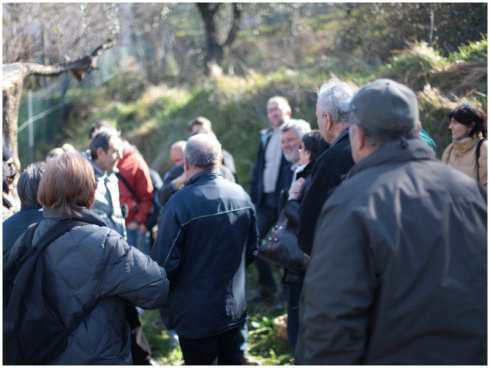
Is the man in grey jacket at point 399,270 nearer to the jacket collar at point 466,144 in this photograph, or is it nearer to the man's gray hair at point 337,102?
the man's gray hair at point 337,102

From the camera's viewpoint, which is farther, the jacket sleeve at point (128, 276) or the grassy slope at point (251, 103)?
the grassy slope at point (251, 103)

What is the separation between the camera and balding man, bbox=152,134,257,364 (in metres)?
4.34

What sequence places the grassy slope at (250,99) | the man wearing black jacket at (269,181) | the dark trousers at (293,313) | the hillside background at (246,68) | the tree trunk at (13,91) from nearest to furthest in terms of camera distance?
the dark trousers at (293,313) → the tree trunk at (13,91) → the man wearing black jacket at (269,181) → the grassy slope at (250,99) → the hillside background at (246,68)

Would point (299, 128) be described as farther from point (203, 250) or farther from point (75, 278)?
point (75, 278)

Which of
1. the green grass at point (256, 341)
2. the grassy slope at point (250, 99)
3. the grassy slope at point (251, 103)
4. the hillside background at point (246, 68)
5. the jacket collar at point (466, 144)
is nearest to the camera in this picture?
the jacket collar at point (466, 144)

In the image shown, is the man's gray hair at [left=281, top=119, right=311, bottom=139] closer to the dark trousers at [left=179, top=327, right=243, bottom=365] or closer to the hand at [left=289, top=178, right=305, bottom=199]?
the hand at [left=289, top=178, right=305, bottom=199]

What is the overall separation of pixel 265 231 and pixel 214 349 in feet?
9.34

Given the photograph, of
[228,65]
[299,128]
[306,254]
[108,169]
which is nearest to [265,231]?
[299,128]

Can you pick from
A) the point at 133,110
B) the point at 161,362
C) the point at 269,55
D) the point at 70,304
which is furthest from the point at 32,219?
the point at 269,55

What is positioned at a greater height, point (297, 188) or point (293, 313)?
point (297, 188)

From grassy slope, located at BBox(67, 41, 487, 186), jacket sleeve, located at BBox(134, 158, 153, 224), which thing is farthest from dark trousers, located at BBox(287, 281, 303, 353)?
grassy slope, located at BBox(67, 41, 487, 186)

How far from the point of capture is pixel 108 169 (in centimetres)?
576

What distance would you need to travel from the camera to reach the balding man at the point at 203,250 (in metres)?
4.34

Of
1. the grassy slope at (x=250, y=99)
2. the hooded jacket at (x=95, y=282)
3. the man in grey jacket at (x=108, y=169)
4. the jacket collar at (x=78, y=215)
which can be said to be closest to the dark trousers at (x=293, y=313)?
the man in grey jacket at (x=108, y=169)
